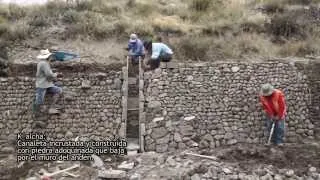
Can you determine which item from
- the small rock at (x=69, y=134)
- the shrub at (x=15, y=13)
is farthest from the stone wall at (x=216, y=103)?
the shrub at (x=15, y=13)

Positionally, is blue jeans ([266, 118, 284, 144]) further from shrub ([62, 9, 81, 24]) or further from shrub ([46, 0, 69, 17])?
shrub ([46, 0, 69, 17])

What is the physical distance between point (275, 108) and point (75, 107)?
4.60 meters


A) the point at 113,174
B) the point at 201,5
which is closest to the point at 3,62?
the point at 113,174

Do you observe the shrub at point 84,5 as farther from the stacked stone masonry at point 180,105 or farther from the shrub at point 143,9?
the stacked stone masonry at point 180,105

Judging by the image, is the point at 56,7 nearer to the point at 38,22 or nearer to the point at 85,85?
the point at 38,22

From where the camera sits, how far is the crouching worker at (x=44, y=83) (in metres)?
13.4


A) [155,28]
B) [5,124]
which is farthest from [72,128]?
[155,28]

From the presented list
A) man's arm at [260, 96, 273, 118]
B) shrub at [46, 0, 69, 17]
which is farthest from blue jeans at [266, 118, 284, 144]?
shrub at [46, 0, 69, 17]

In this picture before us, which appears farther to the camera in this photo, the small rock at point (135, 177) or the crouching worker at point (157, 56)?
the crouching worker at point (157, 56)

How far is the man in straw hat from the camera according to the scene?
494 inches

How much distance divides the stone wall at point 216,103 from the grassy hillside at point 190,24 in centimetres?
210

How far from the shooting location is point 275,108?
12.6 meters

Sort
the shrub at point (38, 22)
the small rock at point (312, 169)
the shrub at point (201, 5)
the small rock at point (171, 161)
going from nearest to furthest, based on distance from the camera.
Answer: the small rock at point (312, 169) → the small rock at point (171, 161) → the shrub at point (38, 22) → the shrub at point (201, 5)

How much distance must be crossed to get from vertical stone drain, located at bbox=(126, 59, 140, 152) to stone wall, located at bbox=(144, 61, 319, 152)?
0.27 meters
